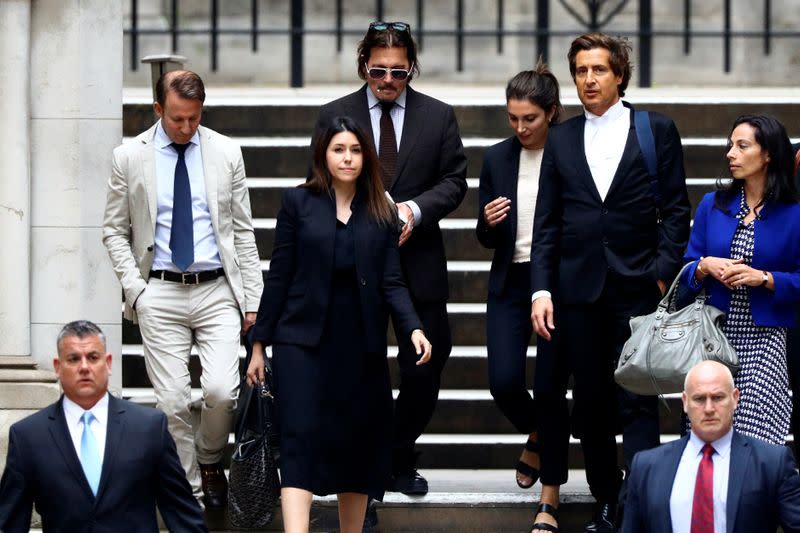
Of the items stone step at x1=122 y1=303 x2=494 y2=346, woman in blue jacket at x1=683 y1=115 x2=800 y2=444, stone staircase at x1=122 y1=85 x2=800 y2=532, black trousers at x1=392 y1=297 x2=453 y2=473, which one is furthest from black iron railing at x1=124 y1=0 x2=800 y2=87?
woman in blue jacket at x1=683 y1=115 x2=800 y2=444

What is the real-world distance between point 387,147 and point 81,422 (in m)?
2.60

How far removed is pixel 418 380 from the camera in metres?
9.34

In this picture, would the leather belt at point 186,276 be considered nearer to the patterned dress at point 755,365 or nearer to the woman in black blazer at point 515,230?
the woman in black blazer at point 515,230

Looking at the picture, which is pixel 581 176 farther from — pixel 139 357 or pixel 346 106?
pixel 139 357

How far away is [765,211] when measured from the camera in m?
8.77

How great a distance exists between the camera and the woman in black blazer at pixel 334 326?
8.62 m

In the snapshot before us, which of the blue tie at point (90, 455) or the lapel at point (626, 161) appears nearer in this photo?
the blue tie at point (90, 455)

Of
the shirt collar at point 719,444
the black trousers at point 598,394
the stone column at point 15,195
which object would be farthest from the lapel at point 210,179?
the shirt collar at point 719,444

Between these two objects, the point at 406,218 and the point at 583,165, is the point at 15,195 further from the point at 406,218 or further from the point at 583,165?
the point at 583,165

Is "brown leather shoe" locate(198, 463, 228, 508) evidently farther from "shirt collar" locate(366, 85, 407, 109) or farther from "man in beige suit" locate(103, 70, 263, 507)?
"shirt collar" locate(366, 85, 407, 109)

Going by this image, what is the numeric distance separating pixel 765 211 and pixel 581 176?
0.87 metres

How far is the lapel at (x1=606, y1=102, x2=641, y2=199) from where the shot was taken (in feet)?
29.8

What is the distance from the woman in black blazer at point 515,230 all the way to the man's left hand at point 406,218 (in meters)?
0.38

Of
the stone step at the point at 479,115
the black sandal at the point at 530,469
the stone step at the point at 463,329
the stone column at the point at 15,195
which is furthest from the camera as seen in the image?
the stone step at the point at 479,115
